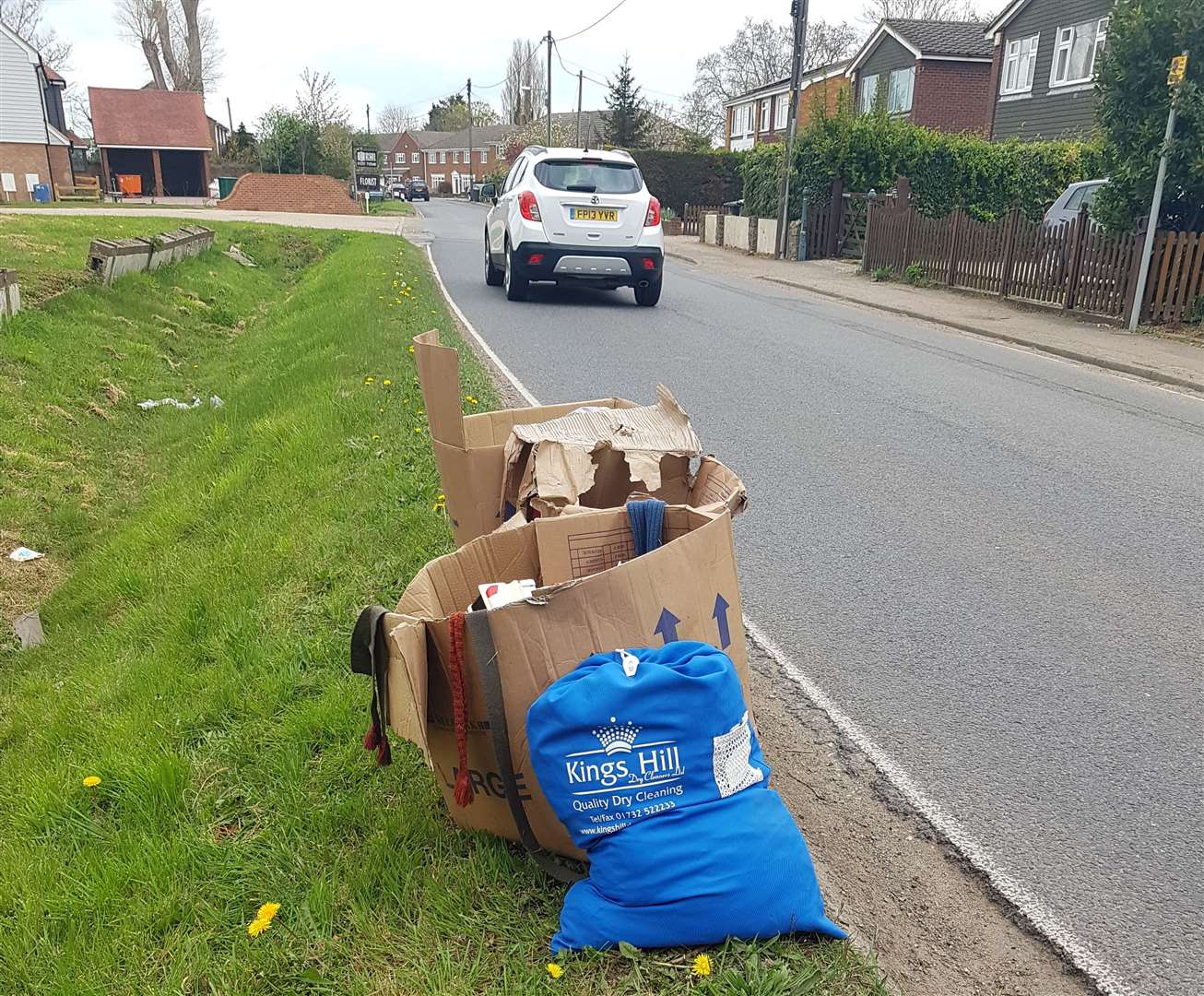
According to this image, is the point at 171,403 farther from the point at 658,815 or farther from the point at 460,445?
the point at 658,815

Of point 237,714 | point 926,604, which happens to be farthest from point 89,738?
point 926,604

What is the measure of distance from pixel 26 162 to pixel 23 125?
6.03 ft

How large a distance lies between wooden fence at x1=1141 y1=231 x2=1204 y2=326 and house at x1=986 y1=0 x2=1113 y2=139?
1688 centimetres

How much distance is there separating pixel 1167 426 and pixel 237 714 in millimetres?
7516

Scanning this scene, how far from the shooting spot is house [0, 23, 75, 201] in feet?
149

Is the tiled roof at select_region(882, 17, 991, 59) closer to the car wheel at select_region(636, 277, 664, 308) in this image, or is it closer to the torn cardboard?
the car wheel at select_region(636, 277, 664, 308)

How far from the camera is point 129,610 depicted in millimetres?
4848

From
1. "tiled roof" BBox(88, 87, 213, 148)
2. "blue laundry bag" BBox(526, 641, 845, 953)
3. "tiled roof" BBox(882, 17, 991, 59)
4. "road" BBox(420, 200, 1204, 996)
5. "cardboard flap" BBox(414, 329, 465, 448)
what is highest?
"tiled roof" BBox(882, 17, 991, 59)

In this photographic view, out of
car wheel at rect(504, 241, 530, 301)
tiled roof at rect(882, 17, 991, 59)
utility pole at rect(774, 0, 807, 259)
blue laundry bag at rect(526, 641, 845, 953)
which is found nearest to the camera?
blue laundry bag at rect(526, 641, 845, 953)

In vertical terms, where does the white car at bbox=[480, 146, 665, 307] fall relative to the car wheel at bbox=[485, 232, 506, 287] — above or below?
above

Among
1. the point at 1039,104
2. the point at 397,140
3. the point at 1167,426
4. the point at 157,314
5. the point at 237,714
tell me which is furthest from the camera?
the point at 397,140

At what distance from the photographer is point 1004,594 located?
4.38m

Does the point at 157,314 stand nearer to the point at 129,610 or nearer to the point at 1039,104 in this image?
the point at 129,610

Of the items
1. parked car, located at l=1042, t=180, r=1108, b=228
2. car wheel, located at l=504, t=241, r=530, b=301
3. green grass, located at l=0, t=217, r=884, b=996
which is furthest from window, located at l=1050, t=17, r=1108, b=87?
green grass, located at l=0, t=217, r=884, b=996
